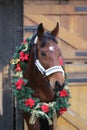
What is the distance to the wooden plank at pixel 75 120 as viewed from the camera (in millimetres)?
5121

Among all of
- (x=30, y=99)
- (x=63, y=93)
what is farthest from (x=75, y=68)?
(x=30, y=99)

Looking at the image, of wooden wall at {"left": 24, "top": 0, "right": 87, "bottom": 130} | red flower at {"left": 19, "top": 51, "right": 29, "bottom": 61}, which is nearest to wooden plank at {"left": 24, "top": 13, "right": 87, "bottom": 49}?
wooden wall at {"left": 24, "top": 0, "right": 87, "bottom": 130}

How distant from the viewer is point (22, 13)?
203 inches

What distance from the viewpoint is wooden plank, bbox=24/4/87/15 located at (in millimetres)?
5047

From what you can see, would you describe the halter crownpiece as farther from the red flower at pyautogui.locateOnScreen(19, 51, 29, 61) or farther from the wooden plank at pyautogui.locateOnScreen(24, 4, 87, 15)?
the wooden plank at pyautogui.locateOnScreen(24, 4, 87, 15)

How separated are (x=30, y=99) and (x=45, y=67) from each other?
1.38 ft

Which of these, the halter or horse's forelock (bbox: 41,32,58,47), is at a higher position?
horse's forelock (bbox: 41,32,58,47)

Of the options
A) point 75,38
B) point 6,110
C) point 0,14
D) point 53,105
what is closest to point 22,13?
point 0,14

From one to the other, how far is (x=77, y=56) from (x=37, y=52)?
1303 mm

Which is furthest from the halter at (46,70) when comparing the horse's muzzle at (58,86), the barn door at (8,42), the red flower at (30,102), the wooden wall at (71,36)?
the barn door at (8,42)

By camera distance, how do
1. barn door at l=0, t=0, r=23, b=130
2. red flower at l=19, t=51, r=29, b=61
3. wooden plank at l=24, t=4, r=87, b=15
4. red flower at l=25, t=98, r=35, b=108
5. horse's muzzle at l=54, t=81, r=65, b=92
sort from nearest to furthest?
horse's muzzle at l=54, t=81, r=65, b=92, red flower at l=25, t=98, r=35, b=108, red flower at l=19, t=51, r=29, b=61, wooden plank at l=24, t=4, r=87, b=15, barn door at l=0, t=0, r=23, b=130

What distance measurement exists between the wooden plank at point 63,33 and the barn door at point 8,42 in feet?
0.69

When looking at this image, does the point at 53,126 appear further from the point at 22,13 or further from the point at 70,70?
the point at 22,13

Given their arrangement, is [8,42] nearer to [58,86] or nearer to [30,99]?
[30,99]
